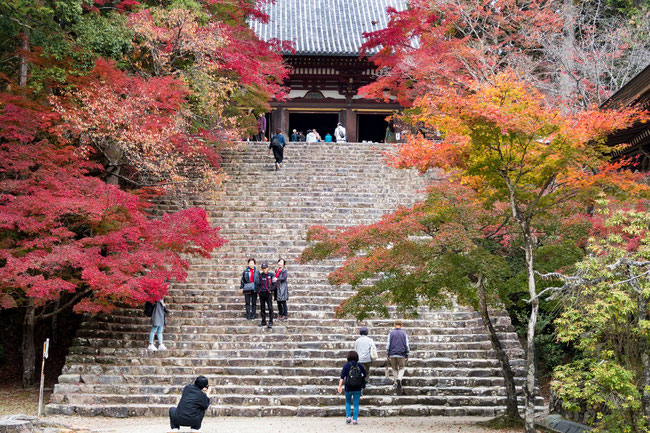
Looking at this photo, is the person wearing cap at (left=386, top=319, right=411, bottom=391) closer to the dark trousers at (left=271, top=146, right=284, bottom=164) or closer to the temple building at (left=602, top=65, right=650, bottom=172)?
the temple building at (left=602, top=65, right=650, bottom=172)

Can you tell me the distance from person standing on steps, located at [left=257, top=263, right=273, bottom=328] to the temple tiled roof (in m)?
16.3

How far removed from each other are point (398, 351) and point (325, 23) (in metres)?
22.6

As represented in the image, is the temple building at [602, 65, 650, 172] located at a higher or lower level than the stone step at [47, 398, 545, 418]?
higher

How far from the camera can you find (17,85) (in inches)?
520

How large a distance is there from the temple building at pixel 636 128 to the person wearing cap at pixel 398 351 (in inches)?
185

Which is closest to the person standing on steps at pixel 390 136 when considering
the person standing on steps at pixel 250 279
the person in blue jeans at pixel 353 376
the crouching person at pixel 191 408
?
the person standing on steps at pixel 250 279

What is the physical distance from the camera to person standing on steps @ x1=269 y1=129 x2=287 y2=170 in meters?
20.9

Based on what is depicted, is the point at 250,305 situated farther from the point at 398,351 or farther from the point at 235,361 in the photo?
the point at 398,351

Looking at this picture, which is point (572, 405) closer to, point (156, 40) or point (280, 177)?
point (156, 40)

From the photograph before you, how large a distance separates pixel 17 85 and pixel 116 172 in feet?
11.6

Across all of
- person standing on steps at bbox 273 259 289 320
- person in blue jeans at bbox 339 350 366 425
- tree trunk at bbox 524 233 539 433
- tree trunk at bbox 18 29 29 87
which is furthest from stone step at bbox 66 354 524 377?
tree trunk at bbox 18 29 29 87

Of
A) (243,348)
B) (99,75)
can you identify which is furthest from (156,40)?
(243,348)

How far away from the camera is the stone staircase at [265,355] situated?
11.5 metres

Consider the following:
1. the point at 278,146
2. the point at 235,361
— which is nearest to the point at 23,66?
the point at 235,361
